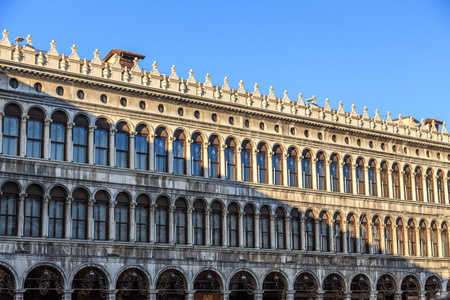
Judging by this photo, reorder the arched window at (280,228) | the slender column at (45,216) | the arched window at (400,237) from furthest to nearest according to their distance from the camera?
the arched window at (400,237) < the arched window at (280,228) < the slender column at (45,216)

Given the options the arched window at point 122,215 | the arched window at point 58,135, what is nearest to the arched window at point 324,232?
the arched window at point 122,215

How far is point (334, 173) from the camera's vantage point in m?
44.2

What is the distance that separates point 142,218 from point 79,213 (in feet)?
10.6

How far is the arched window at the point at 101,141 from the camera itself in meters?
35.3

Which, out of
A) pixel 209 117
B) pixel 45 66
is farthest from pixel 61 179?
pixel 209 117

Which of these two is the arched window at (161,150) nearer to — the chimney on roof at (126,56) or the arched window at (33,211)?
the chimney on roof at (126,56)

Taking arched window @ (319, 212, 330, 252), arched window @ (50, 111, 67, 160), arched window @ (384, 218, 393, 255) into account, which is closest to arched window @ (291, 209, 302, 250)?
arched window @ (319, 212, 330, 252)

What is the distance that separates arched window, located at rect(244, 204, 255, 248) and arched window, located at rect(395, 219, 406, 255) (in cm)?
1106

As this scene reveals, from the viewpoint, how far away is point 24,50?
3369 cm

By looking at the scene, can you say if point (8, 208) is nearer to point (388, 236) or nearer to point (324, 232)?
point (324, 232)

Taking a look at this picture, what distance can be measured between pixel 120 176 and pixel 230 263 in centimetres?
729

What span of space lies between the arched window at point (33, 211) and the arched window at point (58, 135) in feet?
5.85

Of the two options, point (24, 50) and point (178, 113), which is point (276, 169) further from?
point (24, 50)

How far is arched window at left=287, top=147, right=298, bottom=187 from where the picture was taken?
4200cm
